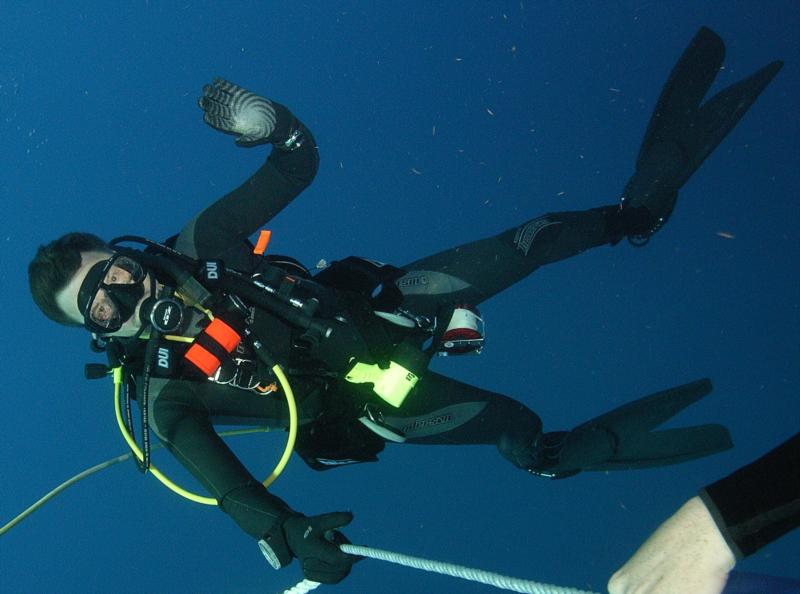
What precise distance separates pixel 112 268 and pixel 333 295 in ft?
3.14

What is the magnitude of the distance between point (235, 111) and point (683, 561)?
2.17 metres

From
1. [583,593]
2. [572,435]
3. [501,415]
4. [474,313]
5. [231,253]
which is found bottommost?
[583,593]

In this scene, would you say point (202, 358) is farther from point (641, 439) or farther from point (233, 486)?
point (641, 439)

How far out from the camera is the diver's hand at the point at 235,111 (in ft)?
8.10

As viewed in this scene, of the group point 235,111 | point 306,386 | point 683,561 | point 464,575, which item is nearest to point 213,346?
point 306,386

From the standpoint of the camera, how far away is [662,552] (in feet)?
3.82

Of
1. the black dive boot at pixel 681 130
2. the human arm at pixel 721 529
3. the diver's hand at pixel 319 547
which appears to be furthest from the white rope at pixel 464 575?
the black dive boot at pixel 681 130

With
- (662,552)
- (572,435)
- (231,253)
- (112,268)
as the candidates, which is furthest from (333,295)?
(662,552)

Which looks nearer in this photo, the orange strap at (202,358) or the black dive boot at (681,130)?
the orange strap at (202,358)

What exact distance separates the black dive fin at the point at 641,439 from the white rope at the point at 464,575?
1.56 m

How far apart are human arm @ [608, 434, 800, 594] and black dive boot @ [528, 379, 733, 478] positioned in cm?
217

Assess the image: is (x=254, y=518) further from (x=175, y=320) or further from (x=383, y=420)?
(x=383, y=420)

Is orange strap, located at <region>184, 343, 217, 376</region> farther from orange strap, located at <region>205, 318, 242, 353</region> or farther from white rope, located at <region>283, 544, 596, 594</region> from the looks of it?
white rope, located at <region>283, 544, 596, 594</region>

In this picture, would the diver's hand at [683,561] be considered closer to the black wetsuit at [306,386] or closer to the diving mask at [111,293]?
the black wetsuit at [306,386]
